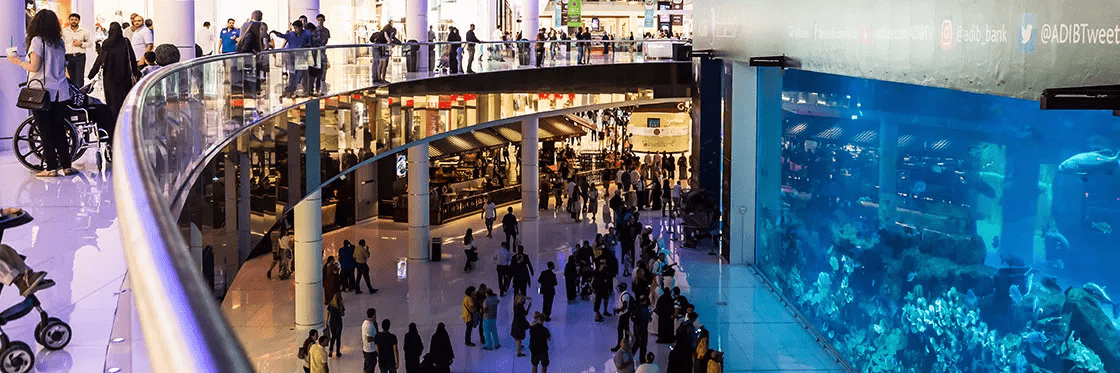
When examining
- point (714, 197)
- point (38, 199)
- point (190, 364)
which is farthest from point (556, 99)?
point (190, 364)

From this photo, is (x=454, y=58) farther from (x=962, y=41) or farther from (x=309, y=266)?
(x=962, y=41)

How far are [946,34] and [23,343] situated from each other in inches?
393

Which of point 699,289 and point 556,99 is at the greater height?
point 556,99

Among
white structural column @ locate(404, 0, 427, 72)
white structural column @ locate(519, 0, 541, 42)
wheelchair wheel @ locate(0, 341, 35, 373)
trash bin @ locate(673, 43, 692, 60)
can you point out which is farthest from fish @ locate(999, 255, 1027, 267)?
white structural column @ locate(519, 0, 541, 42)

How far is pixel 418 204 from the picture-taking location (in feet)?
96.7

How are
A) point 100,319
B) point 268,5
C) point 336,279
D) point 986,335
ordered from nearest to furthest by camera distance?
point 100,319 < point 986,335 < point 336,279 < point 268,5

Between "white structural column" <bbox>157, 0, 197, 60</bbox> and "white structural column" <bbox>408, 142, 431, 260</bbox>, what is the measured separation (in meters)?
7.29

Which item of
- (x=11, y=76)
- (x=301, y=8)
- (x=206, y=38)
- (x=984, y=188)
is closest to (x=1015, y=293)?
(x=984, y=188)

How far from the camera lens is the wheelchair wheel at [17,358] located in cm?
482

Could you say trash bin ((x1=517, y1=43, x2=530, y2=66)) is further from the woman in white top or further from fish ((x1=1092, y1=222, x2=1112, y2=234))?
fish ((x1=1092, y1=222, x2=1112, y2=234))

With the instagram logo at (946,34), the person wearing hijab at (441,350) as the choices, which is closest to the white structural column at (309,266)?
the person wearing hijab at (441,350)

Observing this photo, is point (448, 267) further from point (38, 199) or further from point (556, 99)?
point (38, 199)

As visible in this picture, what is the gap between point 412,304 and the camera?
75.8 feet

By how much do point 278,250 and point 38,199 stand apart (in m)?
18.0
